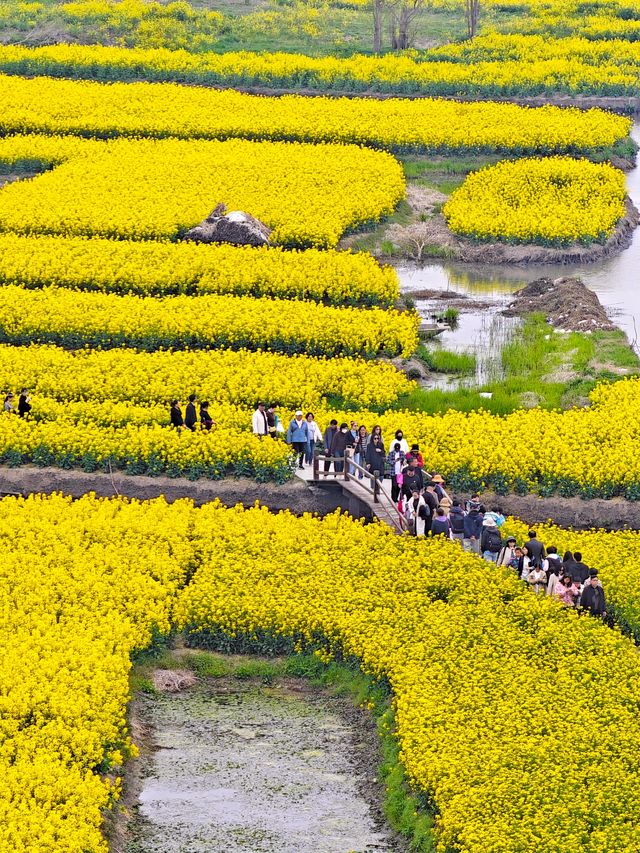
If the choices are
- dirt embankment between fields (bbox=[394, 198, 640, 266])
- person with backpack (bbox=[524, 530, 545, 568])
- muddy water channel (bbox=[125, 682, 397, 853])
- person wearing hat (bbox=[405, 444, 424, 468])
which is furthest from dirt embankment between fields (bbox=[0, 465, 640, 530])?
dirt embankment between fields (bbox=[394, 198, 640, 266])

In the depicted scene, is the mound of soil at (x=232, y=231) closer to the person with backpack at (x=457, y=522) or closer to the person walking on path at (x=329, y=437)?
the person walking on path at (x=329, y=437)

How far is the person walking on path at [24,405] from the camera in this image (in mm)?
39062

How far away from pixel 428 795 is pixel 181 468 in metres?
13.9

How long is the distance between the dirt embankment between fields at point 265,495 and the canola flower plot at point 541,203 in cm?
2140

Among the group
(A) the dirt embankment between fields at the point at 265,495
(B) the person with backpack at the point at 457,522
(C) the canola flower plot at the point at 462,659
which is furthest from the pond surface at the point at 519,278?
(C) the canola flower plot at the point at 462,659

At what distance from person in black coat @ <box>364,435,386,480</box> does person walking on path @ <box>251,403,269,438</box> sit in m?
3.78

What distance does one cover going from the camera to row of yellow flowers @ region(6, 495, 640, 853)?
79.5 feet

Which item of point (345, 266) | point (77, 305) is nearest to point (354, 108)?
point (345, 266)

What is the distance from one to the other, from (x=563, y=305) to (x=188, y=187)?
55.5 ft

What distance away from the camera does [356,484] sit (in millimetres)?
35062

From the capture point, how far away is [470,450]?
37.0 metres

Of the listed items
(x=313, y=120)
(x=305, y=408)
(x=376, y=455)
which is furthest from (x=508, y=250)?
(x=376, y=455)

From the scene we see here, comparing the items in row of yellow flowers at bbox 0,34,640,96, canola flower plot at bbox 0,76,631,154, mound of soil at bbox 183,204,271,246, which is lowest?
mound of soil at bbox 183,204,271,246

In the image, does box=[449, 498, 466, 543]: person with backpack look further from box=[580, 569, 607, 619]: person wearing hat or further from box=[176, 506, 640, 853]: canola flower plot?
box=[580, 569, 607, 619]: person wearing hat
